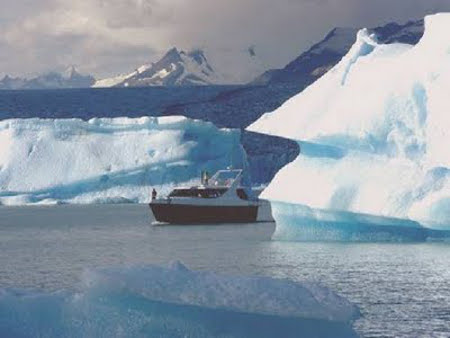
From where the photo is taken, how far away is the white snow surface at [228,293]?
10.3m

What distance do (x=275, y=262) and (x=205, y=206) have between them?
68.7 feet

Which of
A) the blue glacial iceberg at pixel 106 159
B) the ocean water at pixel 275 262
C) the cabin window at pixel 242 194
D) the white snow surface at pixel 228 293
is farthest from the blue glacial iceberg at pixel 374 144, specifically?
the blue glacial iceberg at pixel 106 159

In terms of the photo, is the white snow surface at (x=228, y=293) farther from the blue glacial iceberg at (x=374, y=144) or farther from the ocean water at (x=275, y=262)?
the blue glacial iceberg at (x=374, y=144)

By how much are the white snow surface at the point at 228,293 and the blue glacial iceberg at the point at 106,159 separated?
5540 cm

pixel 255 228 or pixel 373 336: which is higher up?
pixel 373 336

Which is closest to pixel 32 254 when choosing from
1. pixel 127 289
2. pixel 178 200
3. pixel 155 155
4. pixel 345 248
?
pixel 345 248

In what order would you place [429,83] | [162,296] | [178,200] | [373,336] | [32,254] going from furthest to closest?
[178,200]
[32,254]
[429,83]
[373,336]
[162,296]

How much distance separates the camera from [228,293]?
10.5m

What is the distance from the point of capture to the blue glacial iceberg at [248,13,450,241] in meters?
24.8

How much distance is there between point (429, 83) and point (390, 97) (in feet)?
3.42

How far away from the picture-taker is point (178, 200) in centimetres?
4603

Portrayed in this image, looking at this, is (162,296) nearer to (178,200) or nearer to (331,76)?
(331,76)

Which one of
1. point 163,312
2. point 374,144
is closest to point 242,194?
point 374,144

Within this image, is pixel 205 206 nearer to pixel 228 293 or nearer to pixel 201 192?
pixel 201 192
